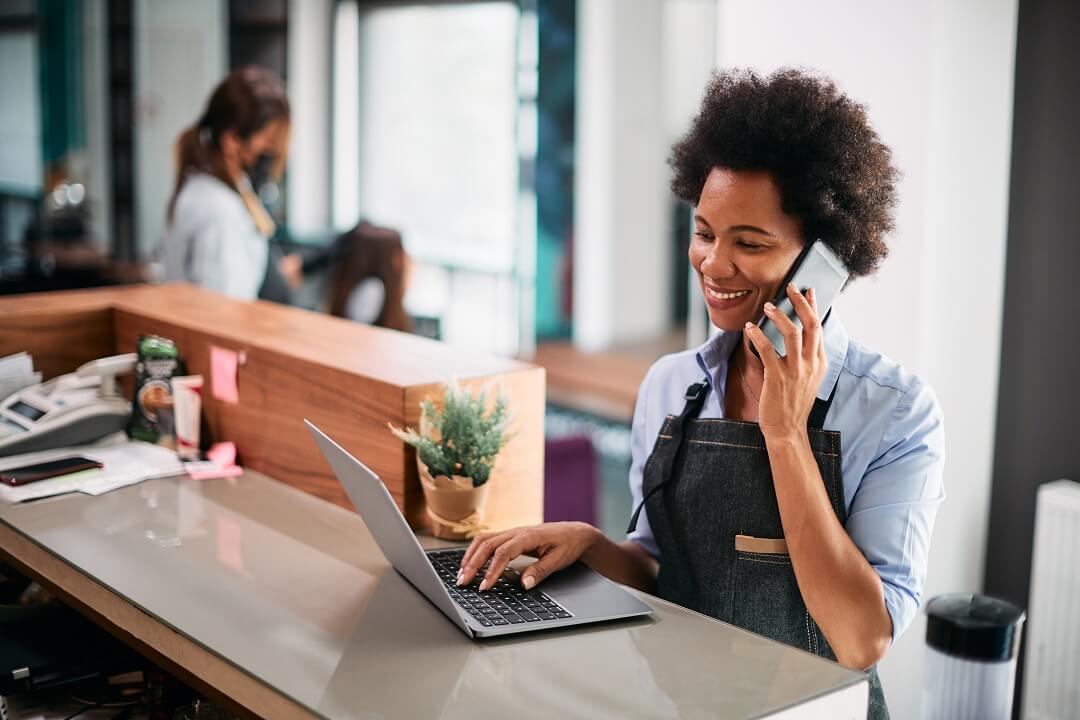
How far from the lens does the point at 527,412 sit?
2.10 meters

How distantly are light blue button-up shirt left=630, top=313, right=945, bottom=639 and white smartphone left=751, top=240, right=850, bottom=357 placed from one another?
6 cm

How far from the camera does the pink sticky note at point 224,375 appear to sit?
2.41 metres

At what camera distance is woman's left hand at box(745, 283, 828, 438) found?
1.59 metres

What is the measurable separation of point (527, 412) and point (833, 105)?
2.38 feet

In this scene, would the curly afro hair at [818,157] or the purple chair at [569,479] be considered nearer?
the curly afro hair at [818,157]

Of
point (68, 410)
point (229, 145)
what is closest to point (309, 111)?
point (229, 145)

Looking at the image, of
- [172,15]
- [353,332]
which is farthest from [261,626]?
[172,15]

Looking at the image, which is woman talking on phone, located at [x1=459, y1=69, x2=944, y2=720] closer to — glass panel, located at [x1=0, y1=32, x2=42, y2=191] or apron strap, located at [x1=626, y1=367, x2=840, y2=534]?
apron strap, located at [x1=626, y1=367, x2=840, y2=534]

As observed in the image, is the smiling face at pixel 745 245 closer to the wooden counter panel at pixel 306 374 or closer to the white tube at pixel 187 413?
the wooden counter panel at pixel 306 374

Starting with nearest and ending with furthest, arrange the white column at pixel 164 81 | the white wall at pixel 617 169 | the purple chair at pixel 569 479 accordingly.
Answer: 1. the purple chair at pixel 569 479
2. the white wall at pixel 617 169
3. the white column at pixel 164 81

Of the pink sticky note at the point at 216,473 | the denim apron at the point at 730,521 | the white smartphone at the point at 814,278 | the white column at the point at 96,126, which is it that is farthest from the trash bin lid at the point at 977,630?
the white column at the point at 96,126

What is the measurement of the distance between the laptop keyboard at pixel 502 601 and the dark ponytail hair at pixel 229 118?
257cm

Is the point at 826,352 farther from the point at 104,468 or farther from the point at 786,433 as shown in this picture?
the point at 104,468

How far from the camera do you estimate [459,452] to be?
6.22ft
